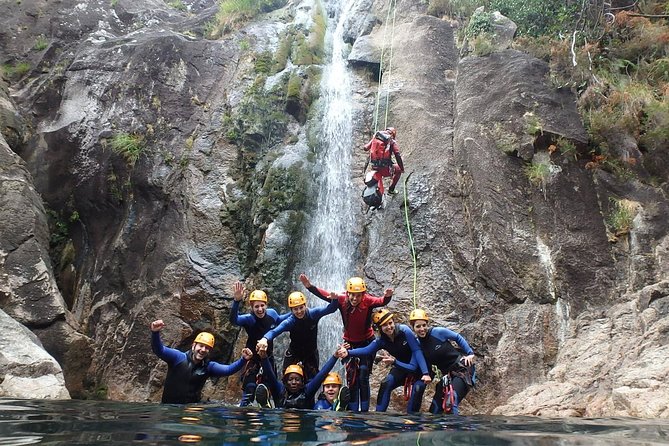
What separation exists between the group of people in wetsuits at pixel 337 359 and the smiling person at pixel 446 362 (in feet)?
0.04

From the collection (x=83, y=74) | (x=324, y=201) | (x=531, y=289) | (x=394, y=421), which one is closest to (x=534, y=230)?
(x=531, y=289)

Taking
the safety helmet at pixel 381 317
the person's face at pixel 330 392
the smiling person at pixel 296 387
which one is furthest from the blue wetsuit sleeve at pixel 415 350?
the person's face at pixel 330 392

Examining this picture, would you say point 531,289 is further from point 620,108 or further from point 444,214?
point 620,108

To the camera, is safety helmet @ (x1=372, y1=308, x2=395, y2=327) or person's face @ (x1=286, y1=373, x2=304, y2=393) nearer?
person's face @ (x1=286, y1=373, x2=304, y2=393)

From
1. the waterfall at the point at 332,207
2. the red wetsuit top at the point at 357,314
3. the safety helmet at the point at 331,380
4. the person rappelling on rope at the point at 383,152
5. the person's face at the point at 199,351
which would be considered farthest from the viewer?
the waterfall at the point at 332,207

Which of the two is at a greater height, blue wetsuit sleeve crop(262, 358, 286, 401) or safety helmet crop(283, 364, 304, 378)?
safety helmet crop(283, 364, 304, 378)

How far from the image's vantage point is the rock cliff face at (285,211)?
29.8 feet

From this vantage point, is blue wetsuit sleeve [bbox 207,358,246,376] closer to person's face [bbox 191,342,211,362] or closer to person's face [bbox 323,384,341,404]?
person's face [bbox 191,342,211,362]

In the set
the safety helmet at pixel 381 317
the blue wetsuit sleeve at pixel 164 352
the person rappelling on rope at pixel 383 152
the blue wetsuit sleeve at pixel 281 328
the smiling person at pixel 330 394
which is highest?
the person rappelling on rope at pixel 383 152

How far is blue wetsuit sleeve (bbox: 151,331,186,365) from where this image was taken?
6.27m

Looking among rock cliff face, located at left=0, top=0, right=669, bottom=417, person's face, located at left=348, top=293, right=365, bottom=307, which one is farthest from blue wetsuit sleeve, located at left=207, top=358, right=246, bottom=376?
rock cliff face, located at left=0, top=0, right=669, bottom=417

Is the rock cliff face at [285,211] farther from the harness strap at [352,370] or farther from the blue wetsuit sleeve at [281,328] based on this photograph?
the blue wetsuit sleeve at [281,328]

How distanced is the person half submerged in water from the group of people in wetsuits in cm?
1

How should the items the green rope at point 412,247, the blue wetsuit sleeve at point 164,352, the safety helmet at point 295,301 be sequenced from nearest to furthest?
the blue wetsuit sleeve at point 164,352 < the safety helmet at point 295,301 < the green rope at point 412,247
